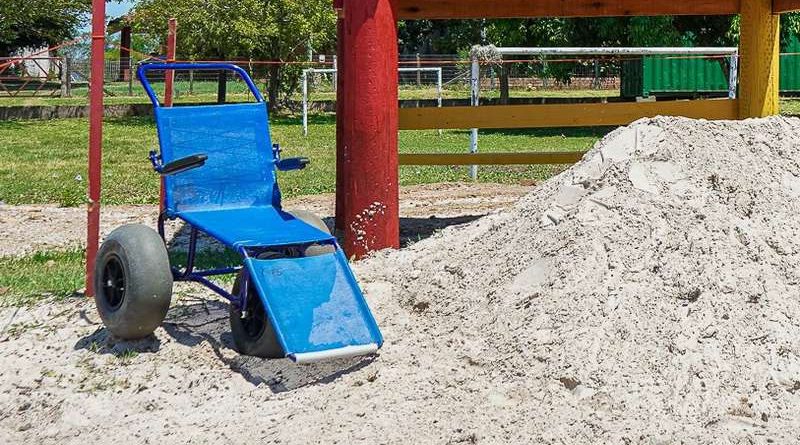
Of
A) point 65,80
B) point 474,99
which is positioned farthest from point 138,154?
point 65,80

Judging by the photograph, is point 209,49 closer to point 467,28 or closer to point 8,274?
point 467,28

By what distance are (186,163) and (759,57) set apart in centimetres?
430

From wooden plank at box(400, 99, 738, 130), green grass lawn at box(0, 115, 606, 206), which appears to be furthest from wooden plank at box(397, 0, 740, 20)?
green grass lawn at box(0, 115, 606, 206)

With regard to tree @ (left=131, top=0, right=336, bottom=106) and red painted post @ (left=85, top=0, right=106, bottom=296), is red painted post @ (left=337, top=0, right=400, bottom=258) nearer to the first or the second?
red painted post @ (left=85, top=0, right=106, bottom=296)

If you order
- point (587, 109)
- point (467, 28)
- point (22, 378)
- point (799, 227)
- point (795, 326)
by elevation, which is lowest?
point (22, 378)

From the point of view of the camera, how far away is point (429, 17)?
7.82m

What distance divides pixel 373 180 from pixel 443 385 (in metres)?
2.41

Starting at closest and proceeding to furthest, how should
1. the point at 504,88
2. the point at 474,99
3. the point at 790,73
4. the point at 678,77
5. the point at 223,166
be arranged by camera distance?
the point at 223,166
the point at 474,99
the point at 504,88
the point at 678,77
the point at 790,73

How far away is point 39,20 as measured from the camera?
1417 inches

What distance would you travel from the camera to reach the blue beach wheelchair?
4.65m

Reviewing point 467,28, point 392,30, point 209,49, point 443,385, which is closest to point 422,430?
point 443,385

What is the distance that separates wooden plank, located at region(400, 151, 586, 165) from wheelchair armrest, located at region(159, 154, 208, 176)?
10.6 ft

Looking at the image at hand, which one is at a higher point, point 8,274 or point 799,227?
point 799,227

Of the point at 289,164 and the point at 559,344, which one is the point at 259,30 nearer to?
the point at 289,164
